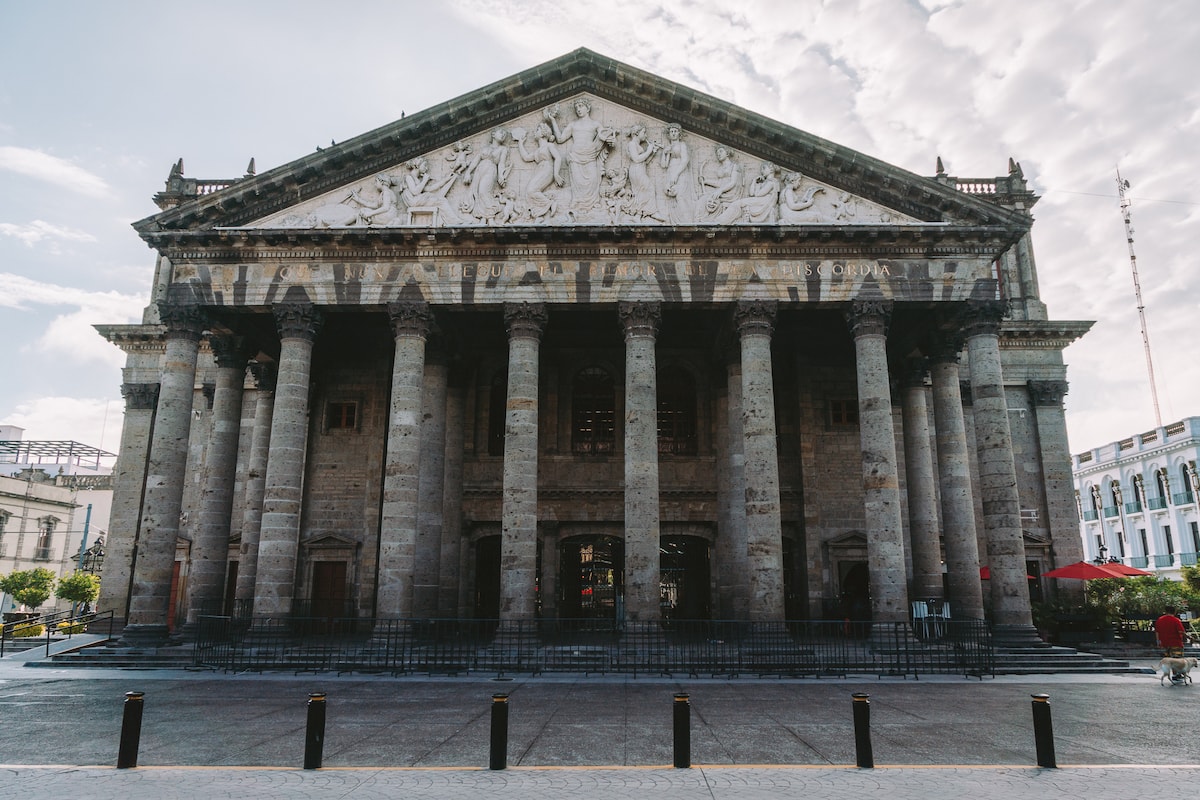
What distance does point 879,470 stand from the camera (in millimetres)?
20062

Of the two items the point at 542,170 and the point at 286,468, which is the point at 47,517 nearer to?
the point at 286,468

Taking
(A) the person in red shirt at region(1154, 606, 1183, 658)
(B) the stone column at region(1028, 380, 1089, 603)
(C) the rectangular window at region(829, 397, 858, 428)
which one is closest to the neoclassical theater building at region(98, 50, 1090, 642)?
(C) the rectangular window at region(829, 397, 858, 428)

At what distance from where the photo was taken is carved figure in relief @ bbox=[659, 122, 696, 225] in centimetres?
2147

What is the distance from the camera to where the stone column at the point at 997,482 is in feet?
64.6

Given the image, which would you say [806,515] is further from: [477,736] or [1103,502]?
[1103,502]

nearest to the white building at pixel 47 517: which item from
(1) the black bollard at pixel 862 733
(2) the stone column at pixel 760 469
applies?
(2) the stone column at pixel 760 469

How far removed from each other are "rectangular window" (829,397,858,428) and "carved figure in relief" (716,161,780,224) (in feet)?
27.2

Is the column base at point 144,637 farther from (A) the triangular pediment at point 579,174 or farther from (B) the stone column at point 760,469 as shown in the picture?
(B) the stone column at point 760,469

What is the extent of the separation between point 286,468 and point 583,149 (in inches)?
481

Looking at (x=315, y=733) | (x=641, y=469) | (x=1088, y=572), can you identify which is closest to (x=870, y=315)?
(x=641, y=469)

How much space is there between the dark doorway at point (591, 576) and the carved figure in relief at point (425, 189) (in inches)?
458

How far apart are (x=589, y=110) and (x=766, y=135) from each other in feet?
17.1

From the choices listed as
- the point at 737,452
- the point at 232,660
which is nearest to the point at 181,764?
the point at 232,660

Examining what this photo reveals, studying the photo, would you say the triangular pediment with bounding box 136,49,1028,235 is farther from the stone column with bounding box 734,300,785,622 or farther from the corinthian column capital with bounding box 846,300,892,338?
the stone column with bounding box 734,300,785,622
